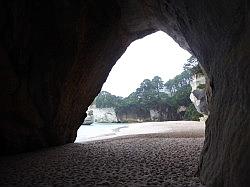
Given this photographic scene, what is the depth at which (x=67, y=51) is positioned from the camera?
9.47 m

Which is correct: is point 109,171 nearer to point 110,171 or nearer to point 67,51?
point 110,171

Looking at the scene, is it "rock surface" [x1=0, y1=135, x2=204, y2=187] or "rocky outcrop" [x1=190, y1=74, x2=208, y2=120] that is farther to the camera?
"rocky outcrop" [x1=190, y1=74, x2=208, y2=120]

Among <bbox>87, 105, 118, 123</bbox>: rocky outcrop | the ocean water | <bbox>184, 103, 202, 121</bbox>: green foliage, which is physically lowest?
the ocean water

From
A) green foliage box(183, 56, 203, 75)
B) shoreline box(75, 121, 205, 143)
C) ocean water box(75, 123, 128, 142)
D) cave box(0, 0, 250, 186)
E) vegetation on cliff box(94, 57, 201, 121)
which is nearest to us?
cave box(0, 0, 250, 186)

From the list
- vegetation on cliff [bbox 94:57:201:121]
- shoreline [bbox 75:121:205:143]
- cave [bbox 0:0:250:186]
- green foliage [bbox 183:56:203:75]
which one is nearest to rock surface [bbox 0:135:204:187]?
cave [bbox 0:0:250:186]

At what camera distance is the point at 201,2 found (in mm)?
4207

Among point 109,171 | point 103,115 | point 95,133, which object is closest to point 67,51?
point 109,171

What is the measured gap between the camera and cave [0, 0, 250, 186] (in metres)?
5.47

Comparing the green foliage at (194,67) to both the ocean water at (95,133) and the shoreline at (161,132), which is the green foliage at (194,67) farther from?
the ocean water at (95,133)

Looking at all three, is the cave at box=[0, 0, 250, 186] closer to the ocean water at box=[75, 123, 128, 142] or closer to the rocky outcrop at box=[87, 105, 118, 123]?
the ocean water at box=[75, 123, 128, 142]

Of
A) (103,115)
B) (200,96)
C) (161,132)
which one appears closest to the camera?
(161,132)

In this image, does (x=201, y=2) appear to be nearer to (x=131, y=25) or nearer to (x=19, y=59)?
(x=19, y=59)

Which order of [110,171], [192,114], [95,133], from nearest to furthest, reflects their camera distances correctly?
[110,171] → [95,133] → [192,114]

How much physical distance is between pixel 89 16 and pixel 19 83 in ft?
11.1
